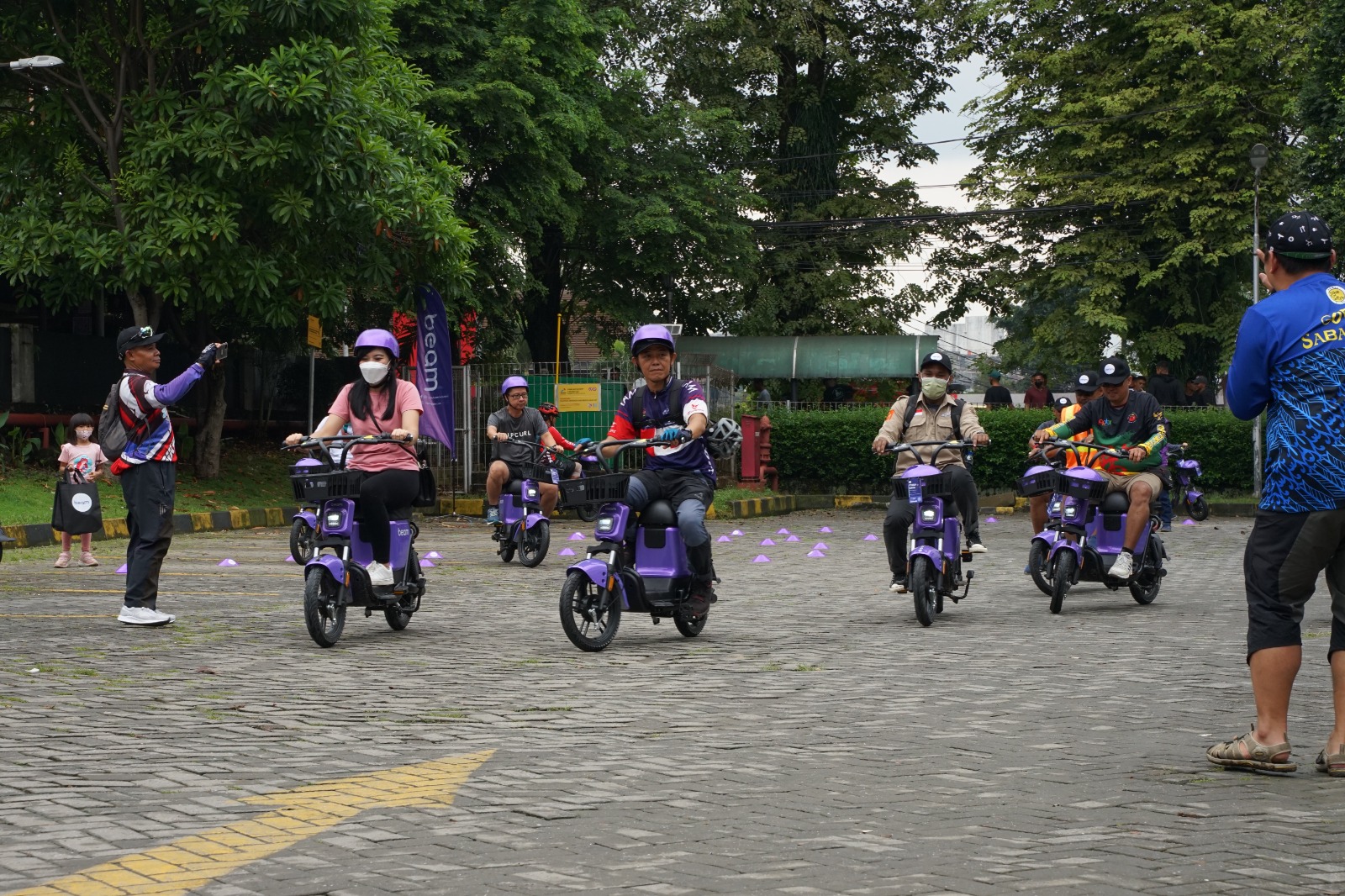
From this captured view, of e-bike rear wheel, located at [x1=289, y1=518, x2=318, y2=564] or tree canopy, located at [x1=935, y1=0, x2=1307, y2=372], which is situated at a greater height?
tree canopy, located at [x1=935, y1=0, x2=1307, y2=372]

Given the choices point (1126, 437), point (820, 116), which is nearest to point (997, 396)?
point (820, 116)

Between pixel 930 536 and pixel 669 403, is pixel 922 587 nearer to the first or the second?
pixel 930 536

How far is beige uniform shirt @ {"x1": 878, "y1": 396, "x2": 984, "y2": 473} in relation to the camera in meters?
11.9

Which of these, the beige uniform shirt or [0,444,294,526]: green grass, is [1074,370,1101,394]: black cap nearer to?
the beige uniform shirt

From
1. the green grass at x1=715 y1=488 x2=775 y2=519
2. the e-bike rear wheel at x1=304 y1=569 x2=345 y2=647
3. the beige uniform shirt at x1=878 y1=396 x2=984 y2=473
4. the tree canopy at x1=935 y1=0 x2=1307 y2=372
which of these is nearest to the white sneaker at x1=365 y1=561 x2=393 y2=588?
the e-bike rear wheel at x1=304 y1=569 x2=345 y2=647

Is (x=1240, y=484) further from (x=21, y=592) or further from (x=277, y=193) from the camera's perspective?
(x=21, y=592)

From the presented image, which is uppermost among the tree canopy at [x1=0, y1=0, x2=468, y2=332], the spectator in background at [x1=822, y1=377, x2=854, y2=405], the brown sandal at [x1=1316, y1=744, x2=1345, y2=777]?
the tree canopy at [x1=0, y1=0, x2=468, y2=332]

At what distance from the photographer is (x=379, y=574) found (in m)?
10.2

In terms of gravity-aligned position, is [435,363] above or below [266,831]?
above

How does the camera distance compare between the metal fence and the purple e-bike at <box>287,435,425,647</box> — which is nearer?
the purple e-bike at <box>287,435,425,647</box>

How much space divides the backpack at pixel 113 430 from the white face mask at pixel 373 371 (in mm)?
1610

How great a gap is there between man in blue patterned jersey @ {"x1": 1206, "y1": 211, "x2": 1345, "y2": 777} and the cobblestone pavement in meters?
0.27

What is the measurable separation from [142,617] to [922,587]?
16.9 feet

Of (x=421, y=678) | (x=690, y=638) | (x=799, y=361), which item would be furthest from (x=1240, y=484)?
(x=421, y=678)
